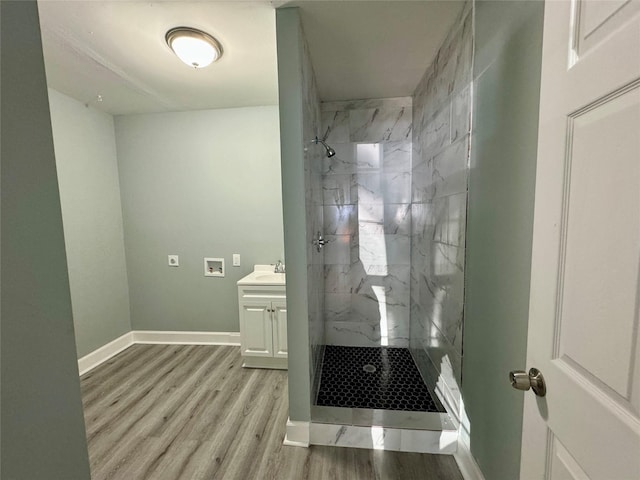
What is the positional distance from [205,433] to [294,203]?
1.59 m

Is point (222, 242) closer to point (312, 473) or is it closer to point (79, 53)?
point (79, 53)

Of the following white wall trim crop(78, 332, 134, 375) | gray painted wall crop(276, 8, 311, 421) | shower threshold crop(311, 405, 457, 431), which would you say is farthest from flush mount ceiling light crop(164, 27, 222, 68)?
white wall trim crop(78, 332, 134, 375)

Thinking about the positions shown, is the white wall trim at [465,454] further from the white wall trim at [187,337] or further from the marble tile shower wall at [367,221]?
the white wall trim at [187,337]

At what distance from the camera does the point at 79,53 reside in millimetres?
1751

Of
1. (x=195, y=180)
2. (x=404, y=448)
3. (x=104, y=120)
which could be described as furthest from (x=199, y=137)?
(x=404, y=448)

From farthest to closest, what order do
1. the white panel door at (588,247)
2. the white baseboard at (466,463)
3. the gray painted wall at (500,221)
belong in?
the white baseboard at (466,463) < the gray painted wall at (500,221) < the white panel door at (588,247)

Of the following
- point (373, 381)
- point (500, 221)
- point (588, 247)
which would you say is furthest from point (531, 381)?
point (373, 381)

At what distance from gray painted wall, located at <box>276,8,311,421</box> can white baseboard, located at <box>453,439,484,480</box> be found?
87cm

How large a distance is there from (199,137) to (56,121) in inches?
44.6

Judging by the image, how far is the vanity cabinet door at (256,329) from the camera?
2350 mm

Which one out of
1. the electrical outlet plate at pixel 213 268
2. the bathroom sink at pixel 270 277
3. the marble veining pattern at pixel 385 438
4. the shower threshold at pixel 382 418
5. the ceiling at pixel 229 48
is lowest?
the marble veining pattern at pixel 385 438

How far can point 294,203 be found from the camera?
148 centimetres

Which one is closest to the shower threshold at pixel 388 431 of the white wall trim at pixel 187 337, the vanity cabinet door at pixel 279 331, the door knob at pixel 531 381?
the vanity cabinet door at pixel 279 331

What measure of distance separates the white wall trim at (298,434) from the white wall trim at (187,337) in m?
1.44
